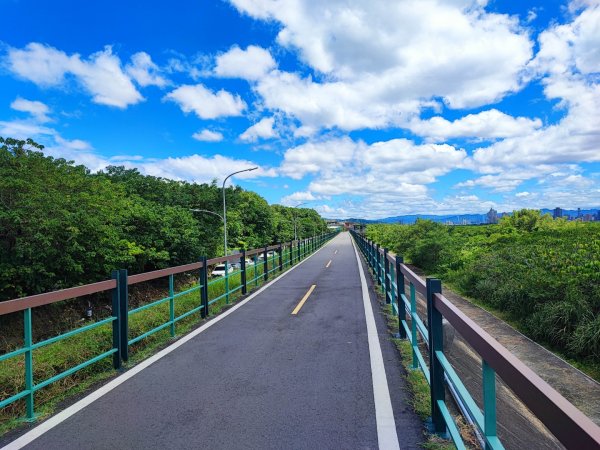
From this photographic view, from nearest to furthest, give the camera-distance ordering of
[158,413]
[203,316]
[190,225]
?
[158,413] < [203,316] < [190,225]

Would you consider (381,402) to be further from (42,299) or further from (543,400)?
(42,299)

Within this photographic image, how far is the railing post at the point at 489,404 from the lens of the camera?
2.22 meters

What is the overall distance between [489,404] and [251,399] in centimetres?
291

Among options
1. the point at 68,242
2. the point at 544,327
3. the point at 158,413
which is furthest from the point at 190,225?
the point at 158,413

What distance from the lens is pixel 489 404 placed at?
2.25 metres

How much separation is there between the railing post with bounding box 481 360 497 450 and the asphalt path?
4.82ft

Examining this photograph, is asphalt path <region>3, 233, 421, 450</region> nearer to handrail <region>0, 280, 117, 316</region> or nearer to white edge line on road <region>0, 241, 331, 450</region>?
white edge line on road <region>0, 241, 331, 450</region>

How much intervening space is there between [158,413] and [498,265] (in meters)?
12.7

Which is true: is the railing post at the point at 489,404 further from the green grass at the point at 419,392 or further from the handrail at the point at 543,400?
the green grass at the point at 419,392

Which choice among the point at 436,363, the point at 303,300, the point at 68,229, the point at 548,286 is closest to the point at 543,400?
the point at 436,363

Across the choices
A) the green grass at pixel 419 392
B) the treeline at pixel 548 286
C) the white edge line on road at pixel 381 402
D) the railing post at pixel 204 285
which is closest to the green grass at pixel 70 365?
the railing post at pixel 204 285

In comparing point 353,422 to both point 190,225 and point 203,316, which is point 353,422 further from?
point 190,225

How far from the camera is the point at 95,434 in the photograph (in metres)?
3.78

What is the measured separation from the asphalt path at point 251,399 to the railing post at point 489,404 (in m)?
1.47
